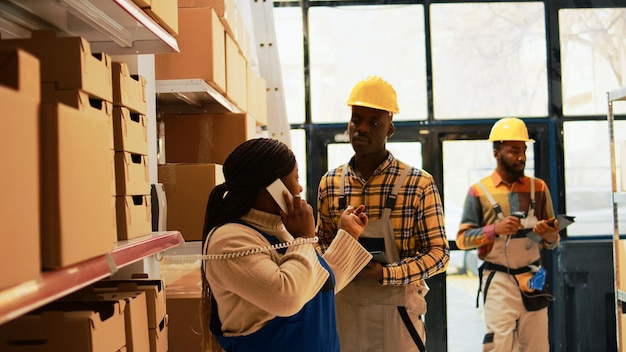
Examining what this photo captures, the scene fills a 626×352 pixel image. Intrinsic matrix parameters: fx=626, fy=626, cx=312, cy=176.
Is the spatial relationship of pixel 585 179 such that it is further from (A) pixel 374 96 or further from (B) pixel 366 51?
(A) pixel 374 96

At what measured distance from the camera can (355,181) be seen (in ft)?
9.66

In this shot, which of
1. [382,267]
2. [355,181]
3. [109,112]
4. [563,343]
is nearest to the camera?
[109,112]

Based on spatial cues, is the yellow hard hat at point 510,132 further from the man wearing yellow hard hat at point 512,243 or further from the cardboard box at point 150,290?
the cardboard box at point 150,290

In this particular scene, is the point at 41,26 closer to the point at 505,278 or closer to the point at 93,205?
the point at 93,205

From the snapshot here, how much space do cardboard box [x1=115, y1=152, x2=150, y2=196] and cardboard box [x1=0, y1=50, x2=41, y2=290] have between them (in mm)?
797

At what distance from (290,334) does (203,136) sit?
1660 mm

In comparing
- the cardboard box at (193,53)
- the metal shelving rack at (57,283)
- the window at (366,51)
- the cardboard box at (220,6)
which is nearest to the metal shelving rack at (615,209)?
the window at (366,51)

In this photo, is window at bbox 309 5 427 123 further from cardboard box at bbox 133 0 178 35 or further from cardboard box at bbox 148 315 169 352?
cardboard box at bbox 148 315 169 352

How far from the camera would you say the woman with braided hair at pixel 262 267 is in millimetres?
1692

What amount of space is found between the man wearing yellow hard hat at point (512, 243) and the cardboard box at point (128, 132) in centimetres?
293

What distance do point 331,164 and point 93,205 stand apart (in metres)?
4.15

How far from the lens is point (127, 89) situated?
181cm

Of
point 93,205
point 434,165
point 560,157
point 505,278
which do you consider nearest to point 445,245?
point 505,278

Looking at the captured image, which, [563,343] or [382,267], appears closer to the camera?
[382,267]
